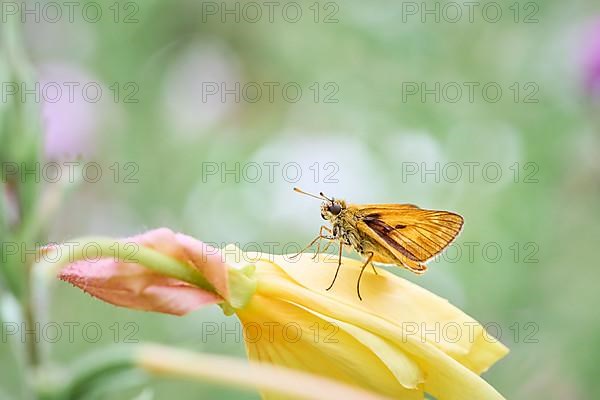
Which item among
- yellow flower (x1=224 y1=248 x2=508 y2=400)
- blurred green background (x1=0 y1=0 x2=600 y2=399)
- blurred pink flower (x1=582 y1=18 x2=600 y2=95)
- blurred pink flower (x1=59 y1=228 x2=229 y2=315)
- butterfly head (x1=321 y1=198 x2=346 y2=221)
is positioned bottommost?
blurred pink flower (x1=59 y1=228 x2=229 y2=315)

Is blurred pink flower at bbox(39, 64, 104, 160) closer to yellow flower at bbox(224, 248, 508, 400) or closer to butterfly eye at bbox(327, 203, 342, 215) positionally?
butterfly eye at bbox(327, 203, 342, 215)

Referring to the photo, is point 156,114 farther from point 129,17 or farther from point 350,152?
point 350,152

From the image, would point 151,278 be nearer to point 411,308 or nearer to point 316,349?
point 316,349

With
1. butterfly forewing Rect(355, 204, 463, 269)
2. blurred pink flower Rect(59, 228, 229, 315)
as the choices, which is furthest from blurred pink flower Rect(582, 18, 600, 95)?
blurred pink flower Rect(59, 228, 229, 315)

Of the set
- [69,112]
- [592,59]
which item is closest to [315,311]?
[592,59]

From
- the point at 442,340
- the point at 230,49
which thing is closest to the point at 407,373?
the point at 442,340

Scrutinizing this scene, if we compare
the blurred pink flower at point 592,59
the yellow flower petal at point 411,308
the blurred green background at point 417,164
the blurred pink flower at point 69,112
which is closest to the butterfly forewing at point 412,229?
the yellow flower petal at point 411,308
